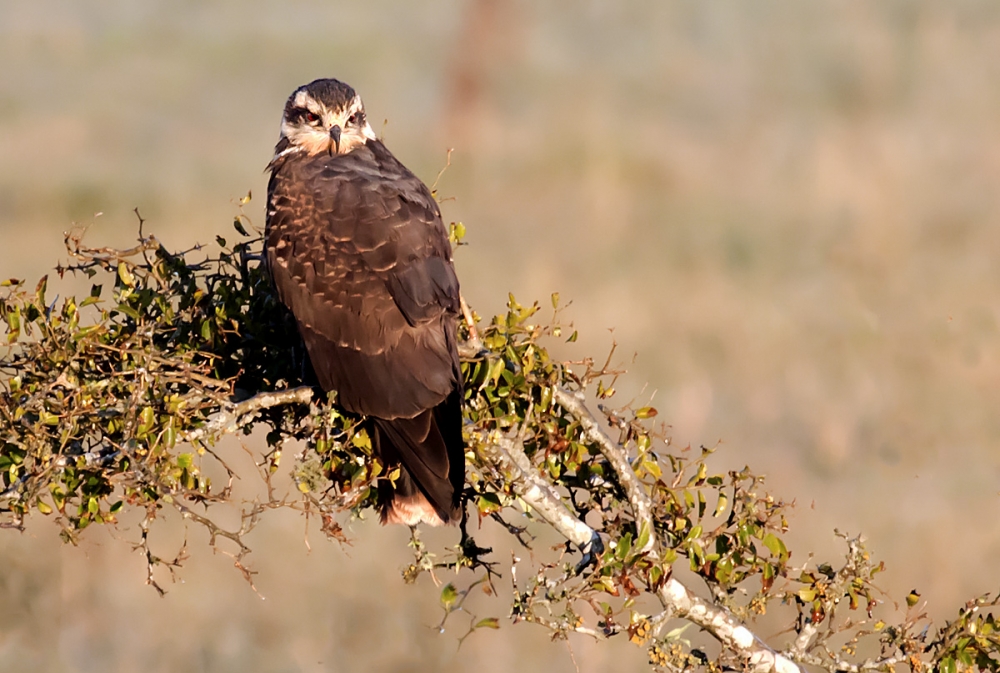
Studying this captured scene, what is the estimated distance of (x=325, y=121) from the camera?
562cm

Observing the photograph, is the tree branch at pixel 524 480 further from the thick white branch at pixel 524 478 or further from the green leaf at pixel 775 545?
the green leaf at pixel 775 545

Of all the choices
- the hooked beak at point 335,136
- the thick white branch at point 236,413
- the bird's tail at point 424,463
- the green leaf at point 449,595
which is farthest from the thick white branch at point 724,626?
the hooked beak at point 335,136

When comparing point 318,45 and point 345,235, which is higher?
point 318,45

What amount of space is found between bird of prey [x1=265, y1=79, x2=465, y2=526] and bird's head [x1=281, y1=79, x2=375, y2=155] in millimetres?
245

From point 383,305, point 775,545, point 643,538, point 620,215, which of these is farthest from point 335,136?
point 620,215

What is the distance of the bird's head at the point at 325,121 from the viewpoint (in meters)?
5.54

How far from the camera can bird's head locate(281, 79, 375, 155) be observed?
554 centimetres

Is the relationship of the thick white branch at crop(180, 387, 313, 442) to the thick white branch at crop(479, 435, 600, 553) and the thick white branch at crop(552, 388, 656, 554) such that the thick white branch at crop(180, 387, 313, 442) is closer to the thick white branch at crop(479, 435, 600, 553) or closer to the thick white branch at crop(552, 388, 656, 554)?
the thick white branch at crop(479, 435, 600, 553)

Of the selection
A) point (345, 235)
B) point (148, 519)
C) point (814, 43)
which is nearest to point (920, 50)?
point (814, 43)

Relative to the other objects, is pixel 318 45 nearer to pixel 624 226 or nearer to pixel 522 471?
pixel 624 226

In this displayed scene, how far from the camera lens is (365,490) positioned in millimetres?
3992

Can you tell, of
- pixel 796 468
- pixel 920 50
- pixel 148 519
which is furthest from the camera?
pixel 920 50

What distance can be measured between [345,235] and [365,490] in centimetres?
119

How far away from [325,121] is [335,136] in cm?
15
